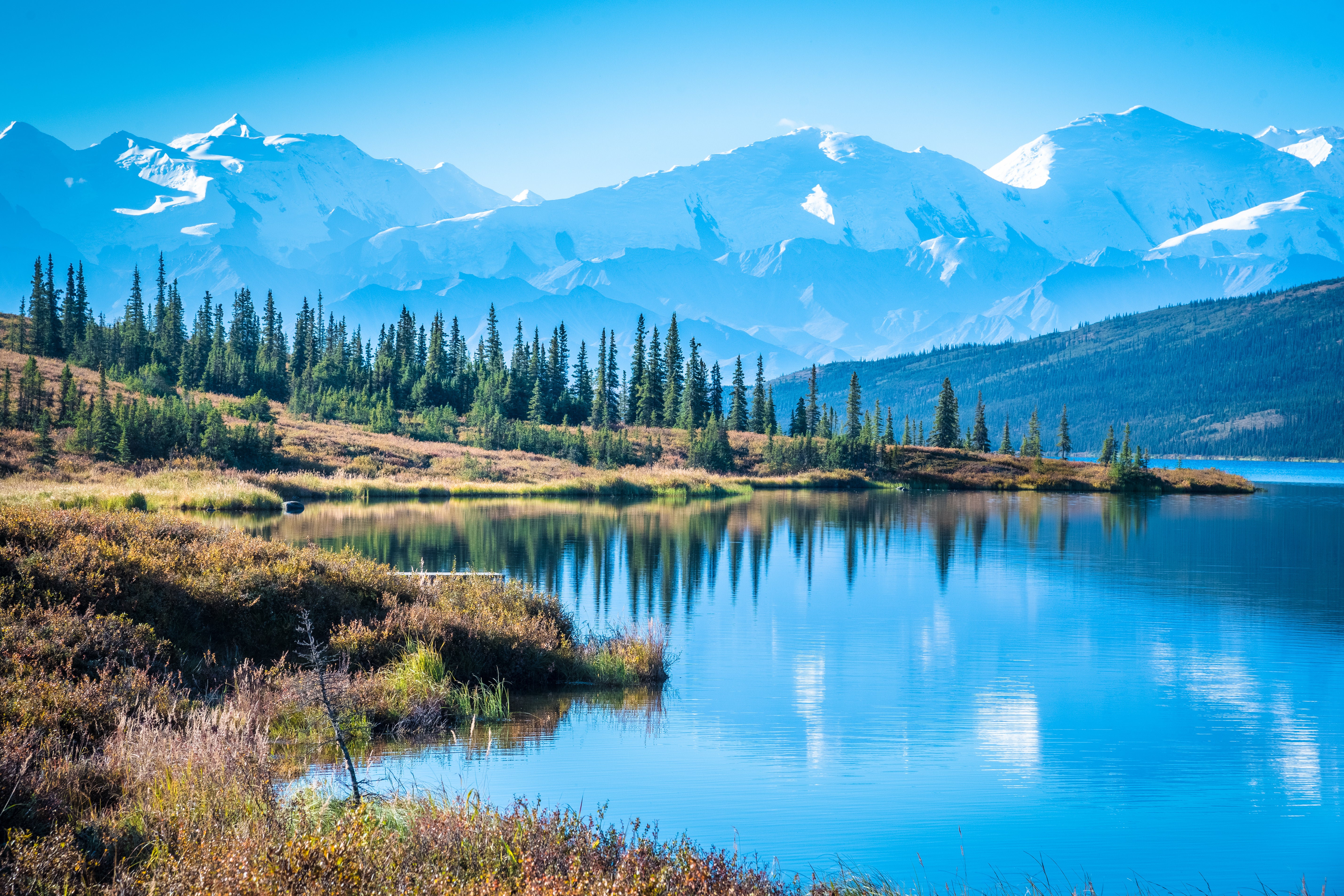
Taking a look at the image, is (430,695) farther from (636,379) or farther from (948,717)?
(636,379)

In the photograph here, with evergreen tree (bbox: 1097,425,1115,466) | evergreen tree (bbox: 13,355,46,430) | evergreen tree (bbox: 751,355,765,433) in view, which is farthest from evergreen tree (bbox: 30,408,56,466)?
evergreen tree (bbox: 1097,425,1115,466)

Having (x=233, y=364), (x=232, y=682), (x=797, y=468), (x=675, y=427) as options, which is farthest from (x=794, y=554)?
(x=233, y=364)

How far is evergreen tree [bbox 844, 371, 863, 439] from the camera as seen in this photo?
11181 centimetres

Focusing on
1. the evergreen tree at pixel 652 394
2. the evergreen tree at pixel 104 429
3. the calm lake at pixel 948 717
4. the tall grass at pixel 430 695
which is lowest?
the calm lake at pixel 948 717

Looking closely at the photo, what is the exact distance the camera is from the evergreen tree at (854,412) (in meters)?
112

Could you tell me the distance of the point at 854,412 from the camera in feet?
378

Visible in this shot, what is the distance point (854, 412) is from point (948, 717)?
3968 inches

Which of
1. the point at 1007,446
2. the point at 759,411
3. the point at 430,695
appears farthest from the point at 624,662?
the point at 1007,446

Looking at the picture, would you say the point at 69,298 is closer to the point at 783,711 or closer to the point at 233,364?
the point at 233,364

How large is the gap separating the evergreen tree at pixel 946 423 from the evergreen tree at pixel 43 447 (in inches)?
3954

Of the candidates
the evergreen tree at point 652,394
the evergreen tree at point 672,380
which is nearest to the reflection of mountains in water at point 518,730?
the evergreen tree at point 672,380

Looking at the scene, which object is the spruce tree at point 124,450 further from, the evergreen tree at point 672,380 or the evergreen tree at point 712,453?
the evergreen tree at point 672,380

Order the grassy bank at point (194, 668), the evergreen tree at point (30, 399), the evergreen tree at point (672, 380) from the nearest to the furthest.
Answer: the grassy bank at point (194, 668), the evergreen tree at point (30, 399), the evergreen tree at point (672, 380)

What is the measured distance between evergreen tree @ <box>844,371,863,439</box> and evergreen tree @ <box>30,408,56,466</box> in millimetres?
77590
